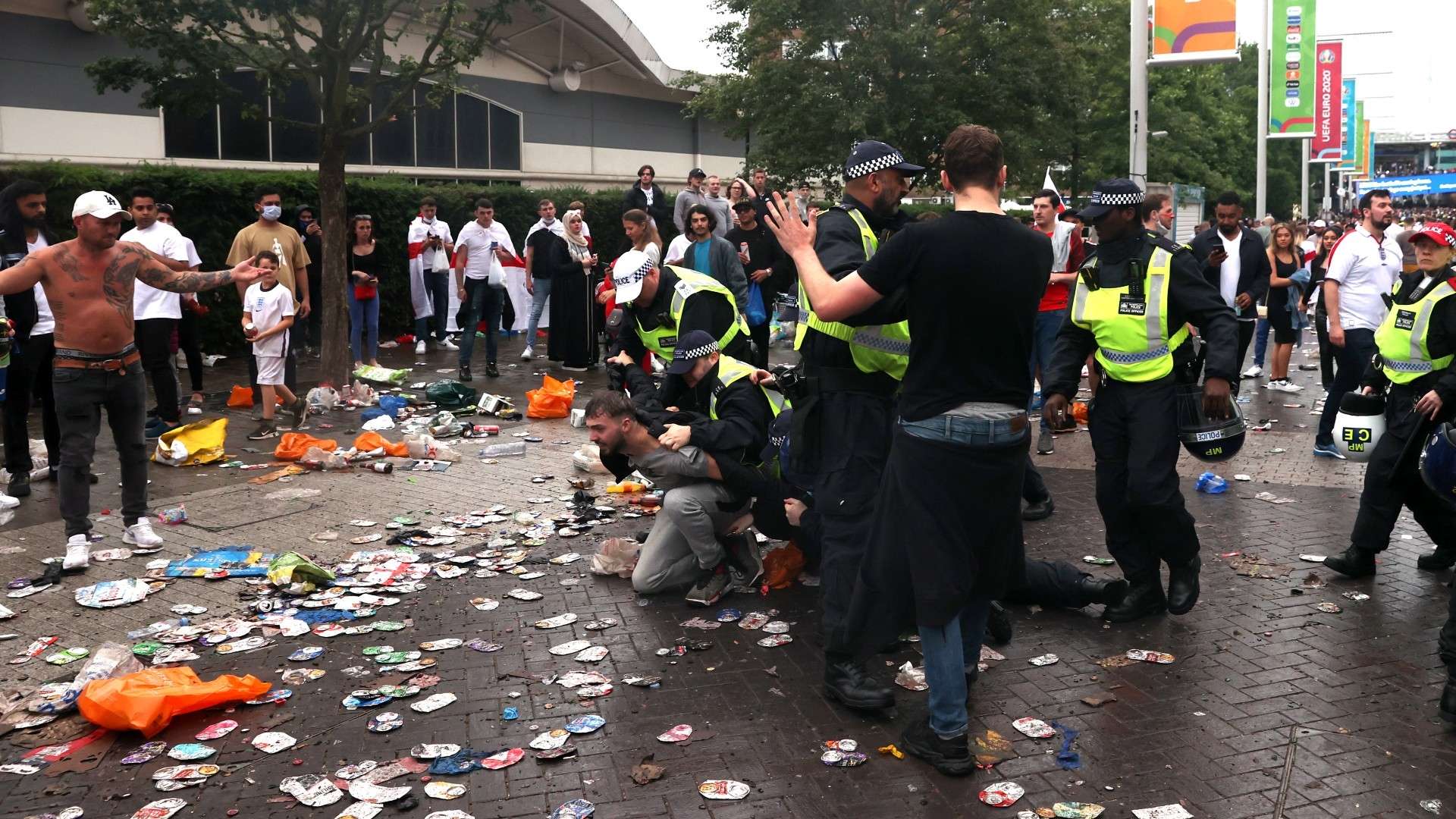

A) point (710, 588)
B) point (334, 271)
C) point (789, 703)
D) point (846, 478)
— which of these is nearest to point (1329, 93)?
point (334, 271)

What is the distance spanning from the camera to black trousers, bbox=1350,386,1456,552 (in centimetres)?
614

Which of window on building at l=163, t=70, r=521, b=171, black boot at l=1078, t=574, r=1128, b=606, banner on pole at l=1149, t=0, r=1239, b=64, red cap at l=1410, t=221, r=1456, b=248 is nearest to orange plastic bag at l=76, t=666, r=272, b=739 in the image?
black boot at l=1078, t=574, r=1128, b=606

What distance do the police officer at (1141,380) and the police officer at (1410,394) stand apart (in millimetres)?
1176

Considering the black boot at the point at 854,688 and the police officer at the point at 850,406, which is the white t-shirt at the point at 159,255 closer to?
the police officer at the point at 850,406

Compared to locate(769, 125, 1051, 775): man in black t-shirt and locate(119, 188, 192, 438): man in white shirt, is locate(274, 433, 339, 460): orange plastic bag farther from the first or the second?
locate(769, 125, 1051, 775): man in black t-shirt

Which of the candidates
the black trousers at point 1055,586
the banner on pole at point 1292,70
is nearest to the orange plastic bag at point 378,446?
the black trousers at point 1055,586

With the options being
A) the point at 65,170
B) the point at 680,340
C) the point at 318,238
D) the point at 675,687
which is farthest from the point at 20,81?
the point at 675,687

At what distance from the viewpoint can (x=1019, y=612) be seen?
5.84 meters

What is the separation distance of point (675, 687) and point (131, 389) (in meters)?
3.85

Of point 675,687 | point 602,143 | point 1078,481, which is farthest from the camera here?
point 602,143

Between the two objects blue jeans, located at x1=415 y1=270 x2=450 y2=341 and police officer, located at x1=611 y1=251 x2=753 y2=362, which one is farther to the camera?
blue jeans, located at x1=415 y1=270 x2=450 y2=341

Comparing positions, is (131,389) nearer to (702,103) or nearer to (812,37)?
(812,37)

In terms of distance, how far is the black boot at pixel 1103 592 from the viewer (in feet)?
18.6

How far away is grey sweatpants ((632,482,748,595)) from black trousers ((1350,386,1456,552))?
3.10 m
